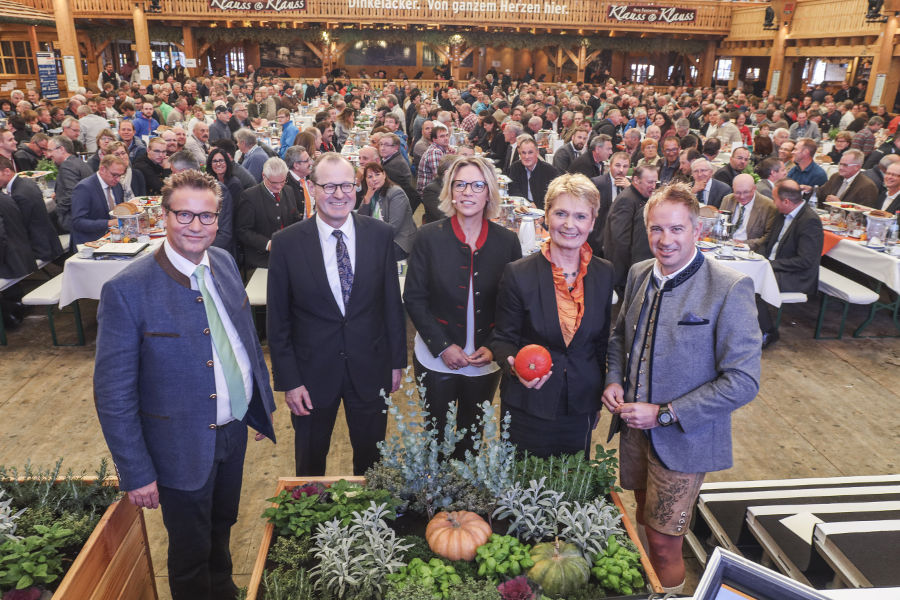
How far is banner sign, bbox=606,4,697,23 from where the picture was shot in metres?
24.4

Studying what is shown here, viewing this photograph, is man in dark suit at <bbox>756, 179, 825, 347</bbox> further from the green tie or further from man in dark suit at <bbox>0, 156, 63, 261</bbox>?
man in dark suit at <bbox>0, 156, 63, 261</bbox>

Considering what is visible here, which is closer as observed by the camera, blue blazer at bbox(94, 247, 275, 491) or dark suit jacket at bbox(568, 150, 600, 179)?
blue blazer at bbox(94, 247, 275, 491)

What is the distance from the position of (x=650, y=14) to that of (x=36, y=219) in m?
24.4

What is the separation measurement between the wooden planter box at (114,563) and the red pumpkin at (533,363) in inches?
58.2

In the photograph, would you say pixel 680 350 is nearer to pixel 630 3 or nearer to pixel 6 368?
pixel 6 368

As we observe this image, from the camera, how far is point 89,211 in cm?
554

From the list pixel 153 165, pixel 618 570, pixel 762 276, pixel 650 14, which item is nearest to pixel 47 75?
pixel 153 165

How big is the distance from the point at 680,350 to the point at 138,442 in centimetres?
187

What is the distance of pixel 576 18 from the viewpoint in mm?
24547

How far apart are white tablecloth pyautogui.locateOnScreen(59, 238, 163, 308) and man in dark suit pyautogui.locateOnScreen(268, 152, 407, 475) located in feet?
8.65

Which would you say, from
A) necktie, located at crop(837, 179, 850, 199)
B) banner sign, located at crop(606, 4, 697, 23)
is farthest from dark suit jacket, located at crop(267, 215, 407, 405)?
banner sign, located at crop(606, 4, 697, 23)

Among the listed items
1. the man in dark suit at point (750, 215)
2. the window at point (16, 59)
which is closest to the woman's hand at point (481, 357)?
the man in dark suit at point (750, 215)

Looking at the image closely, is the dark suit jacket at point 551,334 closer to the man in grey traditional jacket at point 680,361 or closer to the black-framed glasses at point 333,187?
the man in grey traditional jacket at point 680,361

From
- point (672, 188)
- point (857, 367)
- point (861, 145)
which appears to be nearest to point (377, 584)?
point (672, 188)
